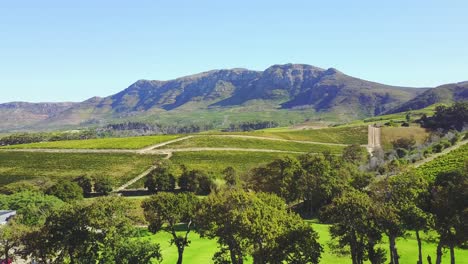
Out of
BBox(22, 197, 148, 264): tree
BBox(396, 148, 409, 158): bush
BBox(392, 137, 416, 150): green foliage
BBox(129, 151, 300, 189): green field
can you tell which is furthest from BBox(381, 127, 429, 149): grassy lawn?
BBox(22, 197, 148, 264): tree

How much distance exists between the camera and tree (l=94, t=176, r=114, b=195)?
315ft

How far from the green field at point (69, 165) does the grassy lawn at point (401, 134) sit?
9224 cm

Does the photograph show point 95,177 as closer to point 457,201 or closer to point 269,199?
point 269,199

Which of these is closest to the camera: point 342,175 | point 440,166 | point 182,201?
point 182,201

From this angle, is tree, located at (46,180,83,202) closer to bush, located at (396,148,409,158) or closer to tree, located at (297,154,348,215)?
tree, located at (297,154,348,215)

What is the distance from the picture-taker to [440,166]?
69.9m

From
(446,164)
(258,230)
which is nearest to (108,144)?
(446,164)

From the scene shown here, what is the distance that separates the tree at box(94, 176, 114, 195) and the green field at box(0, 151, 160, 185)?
6.54 feet

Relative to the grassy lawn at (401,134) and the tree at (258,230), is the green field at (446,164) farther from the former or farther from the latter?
the grassy lawn at (401,134)

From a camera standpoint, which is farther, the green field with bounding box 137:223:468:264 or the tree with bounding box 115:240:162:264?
the green field with bounding box 137:223:468:264

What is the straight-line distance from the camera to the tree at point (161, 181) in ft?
317

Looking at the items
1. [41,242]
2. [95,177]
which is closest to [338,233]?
[41,242]

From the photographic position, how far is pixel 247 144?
14200 cm

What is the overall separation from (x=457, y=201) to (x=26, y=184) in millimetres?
92032
